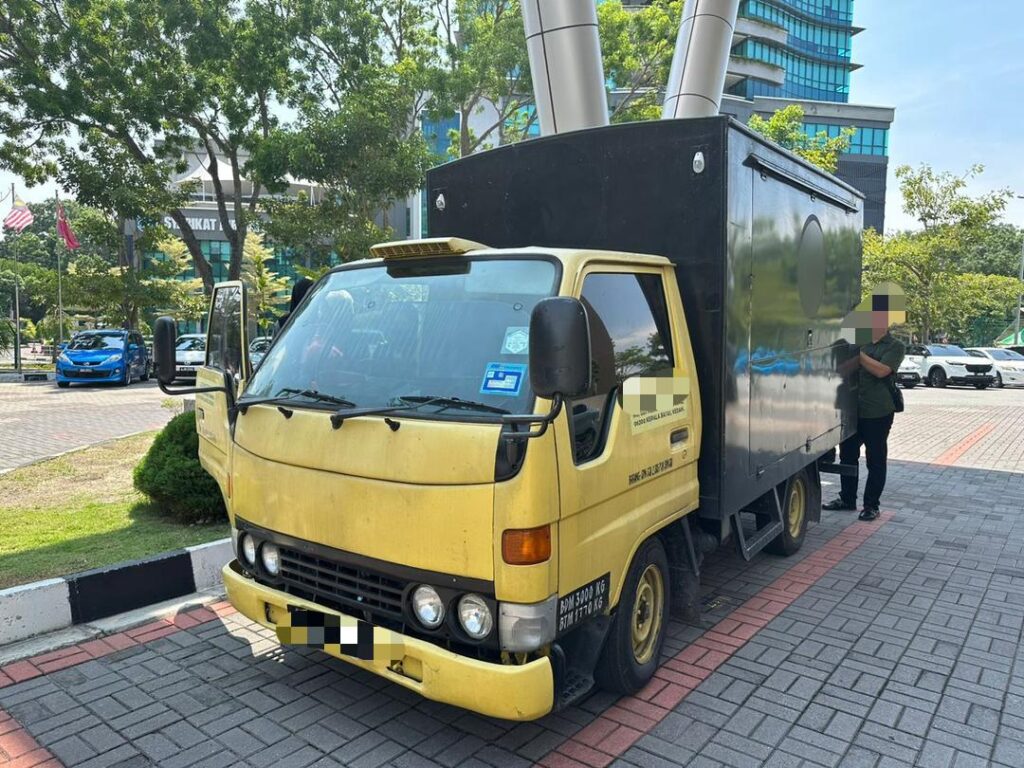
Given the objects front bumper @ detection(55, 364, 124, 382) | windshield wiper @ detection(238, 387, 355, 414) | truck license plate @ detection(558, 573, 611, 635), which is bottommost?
front bumper @ detection(55, 364, 124, 382)

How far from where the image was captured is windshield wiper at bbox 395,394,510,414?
2.89m

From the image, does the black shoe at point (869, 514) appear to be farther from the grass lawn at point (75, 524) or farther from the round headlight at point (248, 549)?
the round headlight at point (248, 549)

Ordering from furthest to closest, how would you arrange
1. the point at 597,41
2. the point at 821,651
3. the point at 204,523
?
1. the point at 597,41
2. the point at 204,523
3. the point at 821,651

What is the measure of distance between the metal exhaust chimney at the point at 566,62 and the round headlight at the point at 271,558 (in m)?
6.16

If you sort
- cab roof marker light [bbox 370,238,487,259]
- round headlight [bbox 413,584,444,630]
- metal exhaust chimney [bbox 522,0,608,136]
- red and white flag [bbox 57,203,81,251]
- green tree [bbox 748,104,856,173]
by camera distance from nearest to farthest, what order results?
round headlight [bbox 413,584,444,630], cab roof marker light [bbox 370,238,487,259], metal exhaust chimney [bbox 522,0,608,136], green tree [bbox 748,104,856,173], red and white flag [bbox 57,203,81,251]

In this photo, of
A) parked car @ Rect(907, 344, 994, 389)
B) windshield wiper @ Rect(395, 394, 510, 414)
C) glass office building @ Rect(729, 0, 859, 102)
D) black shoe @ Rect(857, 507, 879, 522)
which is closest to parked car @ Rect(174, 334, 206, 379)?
black shoe @ Rect(857, 507, 879, 522)

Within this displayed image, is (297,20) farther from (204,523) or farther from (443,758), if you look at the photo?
(443,758)

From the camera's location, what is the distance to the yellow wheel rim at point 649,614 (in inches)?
147

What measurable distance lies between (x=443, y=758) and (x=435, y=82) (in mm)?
15375

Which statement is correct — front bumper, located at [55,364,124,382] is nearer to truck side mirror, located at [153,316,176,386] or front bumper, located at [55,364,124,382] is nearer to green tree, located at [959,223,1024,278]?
truck side mirror, located at [153,316,176,386]

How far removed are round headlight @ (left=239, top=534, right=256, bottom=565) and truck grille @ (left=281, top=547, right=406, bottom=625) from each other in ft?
0.85

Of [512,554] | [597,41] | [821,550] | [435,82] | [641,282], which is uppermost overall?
[435,82]

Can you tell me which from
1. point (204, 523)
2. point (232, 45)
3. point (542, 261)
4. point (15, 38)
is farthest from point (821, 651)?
point (15, 38)

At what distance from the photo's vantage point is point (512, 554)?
8.96 ft
